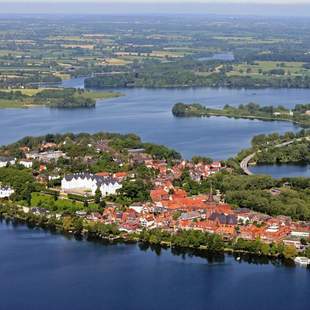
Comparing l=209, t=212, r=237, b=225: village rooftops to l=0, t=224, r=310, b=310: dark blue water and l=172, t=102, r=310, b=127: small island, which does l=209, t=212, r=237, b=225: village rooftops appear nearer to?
l=0, t=224, r=310, b=310: dark blue water

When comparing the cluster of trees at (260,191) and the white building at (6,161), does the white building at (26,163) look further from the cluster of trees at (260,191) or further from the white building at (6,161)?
the cluster of trees at (260,191)

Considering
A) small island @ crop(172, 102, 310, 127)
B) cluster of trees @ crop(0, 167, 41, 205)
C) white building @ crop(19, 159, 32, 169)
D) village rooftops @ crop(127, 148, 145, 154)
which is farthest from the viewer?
small island @ crop(172, 102, 310, 127)

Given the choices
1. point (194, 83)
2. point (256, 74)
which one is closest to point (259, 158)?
point (194, 83)

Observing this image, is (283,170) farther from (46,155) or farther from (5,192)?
(5,192)

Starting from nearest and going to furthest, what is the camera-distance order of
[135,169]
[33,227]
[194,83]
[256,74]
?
1. [33,227]
2. [135,169]
3. [194,83]
4. [256,74]

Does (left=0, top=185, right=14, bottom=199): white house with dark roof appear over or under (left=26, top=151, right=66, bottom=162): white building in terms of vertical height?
under

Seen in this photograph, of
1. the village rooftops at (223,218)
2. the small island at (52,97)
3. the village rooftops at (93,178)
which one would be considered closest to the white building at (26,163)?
the village rooftops at (93,178)

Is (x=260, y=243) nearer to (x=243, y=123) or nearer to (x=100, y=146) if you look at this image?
(x=100, y=146)

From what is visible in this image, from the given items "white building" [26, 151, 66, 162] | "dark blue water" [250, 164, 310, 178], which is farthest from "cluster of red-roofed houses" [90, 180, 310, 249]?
"white building" [26, 151, 66, 162]
